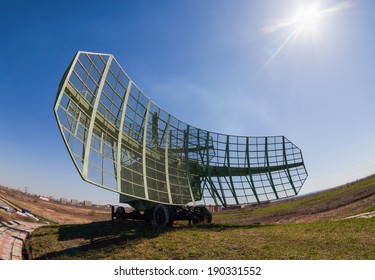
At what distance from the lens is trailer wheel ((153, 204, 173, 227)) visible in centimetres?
1878

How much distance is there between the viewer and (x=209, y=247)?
1148 centimetres

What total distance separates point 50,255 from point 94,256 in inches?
106

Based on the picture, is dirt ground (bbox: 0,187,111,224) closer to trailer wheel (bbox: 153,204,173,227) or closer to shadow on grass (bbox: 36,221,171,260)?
shadow on grass (bbox: 36,221,171,260)

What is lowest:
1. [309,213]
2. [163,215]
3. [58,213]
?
[309,213]

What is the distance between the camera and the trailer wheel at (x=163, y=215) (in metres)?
18.8

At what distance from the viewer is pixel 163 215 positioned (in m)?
19.1

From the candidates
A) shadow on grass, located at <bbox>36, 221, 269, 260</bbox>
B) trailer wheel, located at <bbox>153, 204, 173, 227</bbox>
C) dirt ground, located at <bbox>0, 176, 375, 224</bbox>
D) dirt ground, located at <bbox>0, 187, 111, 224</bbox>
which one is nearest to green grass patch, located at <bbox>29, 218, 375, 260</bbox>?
shadow on grass, located at <bbox>36, 221, 269, 260</bbox>

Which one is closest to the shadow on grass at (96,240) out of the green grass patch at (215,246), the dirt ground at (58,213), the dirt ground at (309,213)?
the green grass patch at (215,246)

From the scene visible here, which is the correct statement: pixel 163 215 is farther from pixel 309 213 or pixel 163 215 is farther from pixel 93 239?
pixel 309 213

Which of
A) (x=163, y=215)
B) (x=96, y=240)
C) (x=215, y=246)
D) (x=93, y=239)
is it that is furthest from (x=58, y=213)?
(x=215, y=246)

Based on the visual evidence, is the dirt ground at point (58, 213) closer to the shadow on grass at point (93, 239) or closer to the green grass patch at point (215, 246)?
the shadow on grass at point (93, 239)

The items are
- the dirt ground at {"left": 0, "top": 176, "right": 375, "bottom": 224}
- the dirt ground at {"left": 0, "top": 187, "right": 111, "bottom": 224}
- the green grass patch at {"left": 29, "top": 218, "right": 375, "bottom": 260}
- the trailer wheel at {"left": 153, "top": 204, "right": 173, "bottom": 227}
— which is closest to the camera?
the green grass patch at {"left": 29, "top": 218, "right": 375, "bottom": 260}
